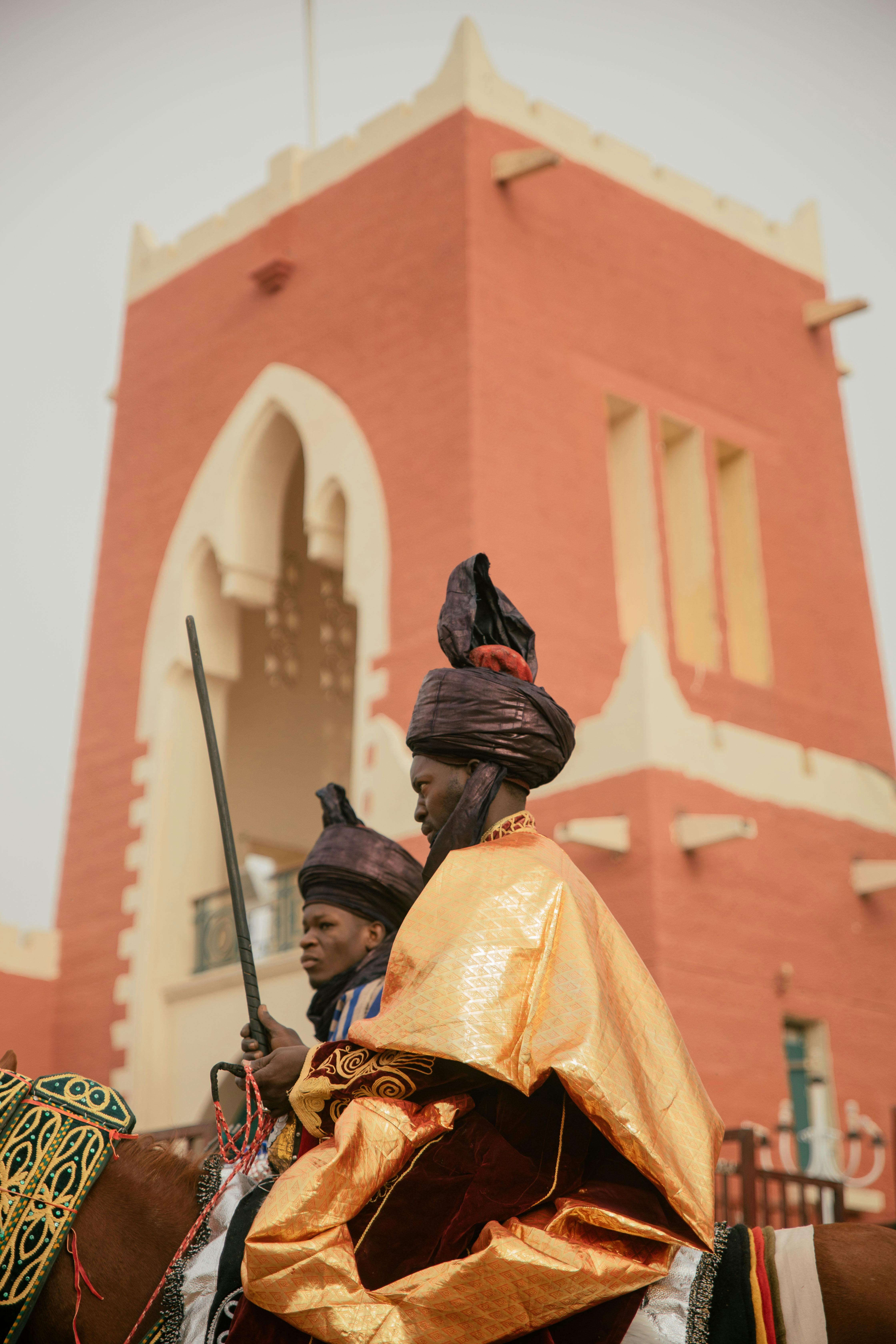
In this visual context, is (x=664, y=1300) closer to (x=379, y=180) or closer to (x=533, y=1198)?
(x=533, y=1198)

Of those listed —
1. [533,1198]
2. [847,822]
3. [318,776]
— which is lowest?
[533,1198]

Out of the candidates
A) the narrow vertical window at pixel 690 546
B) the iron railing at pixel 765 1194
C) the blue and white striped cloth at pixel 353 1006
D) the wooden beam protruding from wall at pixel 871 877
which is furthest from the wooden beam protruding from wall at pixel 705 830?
Result: the blue and white striped cloth at pixel 353 1006

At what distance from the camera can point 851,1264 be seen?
8.62ft

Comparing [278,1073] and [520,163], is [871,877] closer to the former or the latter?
[520,163]

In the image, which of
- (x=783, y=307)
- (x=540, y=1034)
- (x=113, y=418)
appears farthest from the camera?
(x=113, y=418)

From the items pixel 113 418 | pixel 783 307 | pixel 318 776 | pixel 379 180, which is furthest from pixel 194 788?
pixel 783 307

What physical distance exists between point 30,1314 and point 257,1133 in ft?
1.64

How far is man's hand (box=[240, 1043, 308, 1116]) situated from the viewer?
2930mm

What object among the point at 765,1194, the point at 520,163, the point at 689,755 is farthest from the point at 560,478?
the point at 765,1194

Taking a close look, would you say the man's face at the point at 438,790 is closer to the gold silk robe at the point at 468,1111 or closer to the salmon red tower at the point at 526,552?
the gold silk robe at the point at 468,1111

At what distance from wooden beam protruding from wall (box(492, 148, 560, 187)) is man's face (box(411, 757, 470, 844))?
308 inches

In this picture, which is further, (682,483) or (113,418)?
(113,418)

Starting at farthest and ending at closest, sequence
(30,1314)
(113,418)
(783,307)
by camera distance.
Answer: (113,418) < (783,307) < (30,1314)

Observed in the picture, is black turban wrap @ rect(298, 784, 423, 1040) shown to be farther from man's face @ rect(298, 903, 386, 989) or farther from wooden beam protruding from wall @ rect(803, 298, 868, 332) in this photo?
wooden beam protruding from wall @ rect(803, 298, 868, 332)
